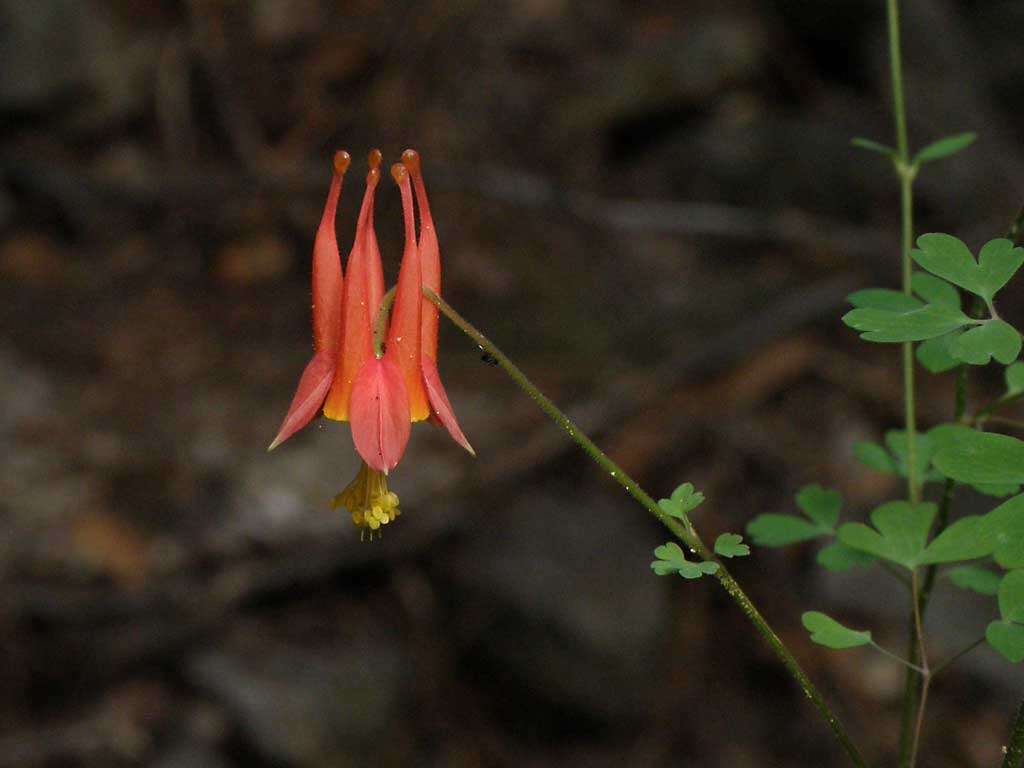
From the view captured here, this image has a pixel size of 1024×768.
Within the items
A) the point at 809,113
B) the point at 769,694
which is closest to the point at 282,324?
the point at 769,694

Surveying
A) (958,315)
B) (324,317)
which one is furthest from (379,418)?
(958,315)

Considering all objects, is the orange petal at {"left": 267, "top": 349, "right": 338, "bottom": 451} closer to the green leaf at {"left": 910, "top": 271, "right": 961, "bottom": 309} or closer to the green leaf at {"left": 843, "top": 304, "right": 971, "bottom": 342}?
the green leaf at {"left": 843, "top": 304, "right": 971, "bottom": 342}

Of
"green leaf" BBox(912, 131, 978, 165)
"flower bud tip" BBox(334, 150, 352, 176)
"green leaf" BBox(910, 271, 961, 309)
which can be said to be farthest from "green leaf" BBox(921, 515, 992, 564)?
"flower bud tip" BBox(334, 150, 352, 176)

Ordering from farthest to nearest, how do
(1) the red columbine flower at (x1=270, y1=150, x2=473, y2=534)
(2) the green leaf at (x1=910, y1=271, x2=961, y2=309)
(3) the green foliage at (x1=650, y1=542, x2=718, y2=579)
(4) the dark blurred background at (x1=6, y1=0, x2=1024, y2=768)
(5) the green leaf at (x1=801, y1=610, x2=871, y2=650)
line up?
(4) the dark blurred background at (x1=6, y1=0, x2=1024, y2=768) < (2) the green leaf at (x1=910, y1=271, x2=961, y2=309) < (1) the red columbine flower at (x1=270, y1=150, x2=473, y2=534) < (5) the green leaf at (x1=801, y1=610, x2=871, y2=650) < (3) the green foliage at (x1=650, y1=542, x2=718, y2=579)

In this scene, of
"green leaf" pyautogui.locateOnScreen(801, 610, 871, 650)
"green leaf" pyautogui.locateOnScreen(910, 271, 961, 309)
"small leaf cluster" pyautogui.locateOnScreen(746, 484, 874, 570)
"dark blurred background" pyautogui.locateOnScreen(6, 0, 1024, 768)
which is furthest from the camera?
"dark blurred background" pyautogui.locateOnScreen(6, 0, 1024, 768)

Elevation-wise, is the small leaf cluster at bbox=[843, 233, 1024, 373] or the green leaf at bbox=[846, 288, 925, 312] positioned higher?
the small leaf cluster at bbox=[843, 233, 1024, 373]

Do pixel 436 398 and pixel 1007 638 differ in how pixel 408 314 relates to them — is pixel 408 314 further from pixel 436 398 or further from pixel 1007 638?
pixel 1007 638

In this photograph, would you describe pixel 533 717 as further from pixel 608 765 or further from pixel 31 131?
pixel 31 131

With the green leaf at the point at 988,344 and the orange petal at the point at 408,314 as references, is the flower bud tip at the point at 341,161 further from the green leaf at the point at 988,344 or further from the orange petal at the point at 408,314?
the green leaf at the point at 988,344
